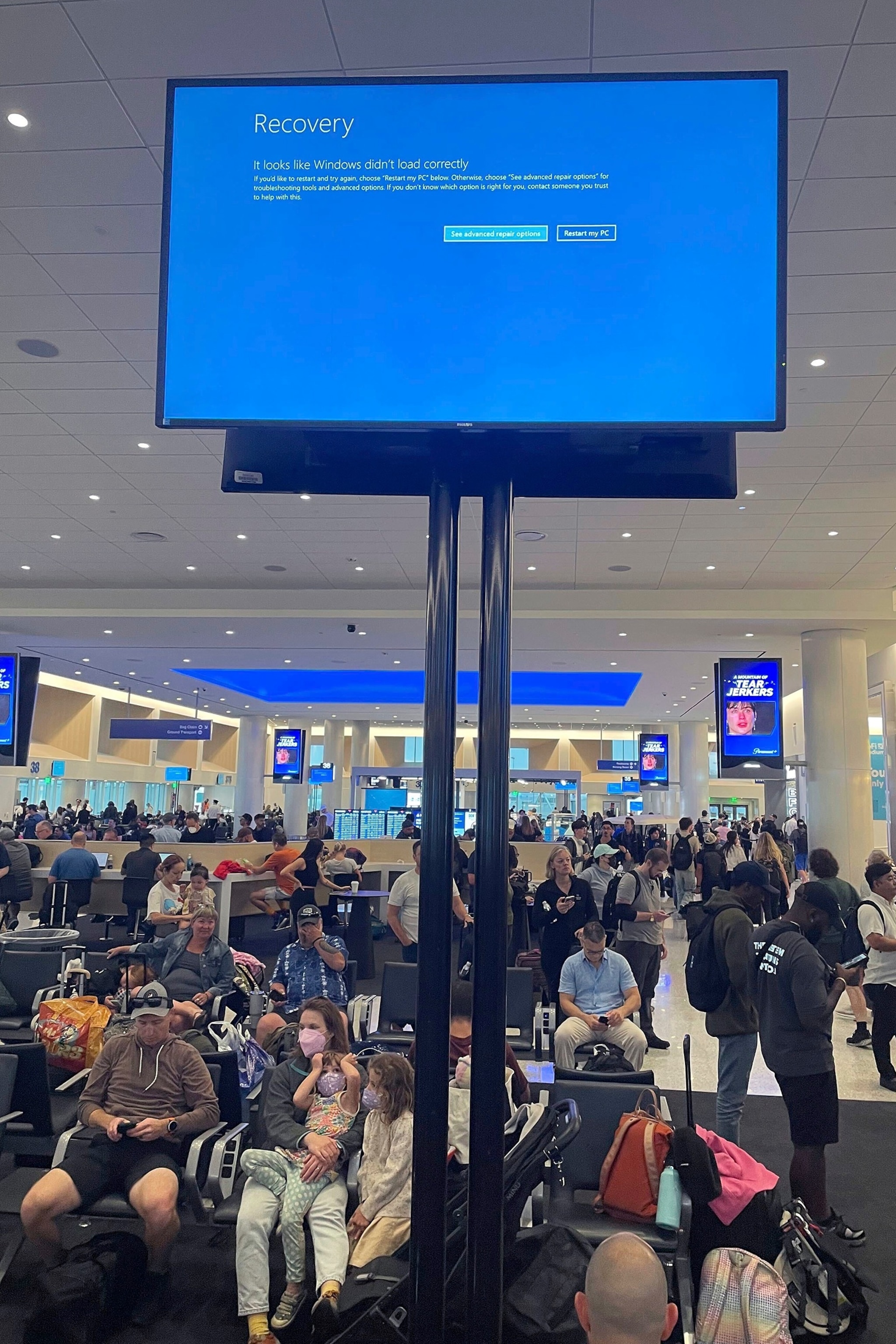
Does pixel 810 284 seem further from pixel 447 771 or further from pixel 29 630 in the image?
pixel 29 630

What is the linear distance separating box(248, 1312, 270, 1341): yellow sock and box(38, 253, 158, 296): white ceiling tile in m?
5.07

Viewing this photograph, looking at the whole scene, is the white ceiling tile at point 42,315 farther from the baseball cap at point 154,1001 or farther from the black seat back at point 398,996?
the black seat back at point 398,996

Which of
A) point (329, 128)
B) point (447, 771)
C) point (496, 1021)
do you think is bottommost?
point (496, 1021)

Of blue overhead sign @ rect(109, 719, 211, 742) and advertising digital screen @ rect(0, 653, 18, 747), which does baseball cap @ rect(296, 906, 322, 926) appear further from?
blue overhead sign @ rect(109, 719, 211, 742)

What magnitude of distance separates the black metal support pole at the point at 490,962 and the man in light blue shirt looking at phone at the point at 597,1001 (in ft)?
13.7

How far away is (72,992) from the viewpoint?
660 centimetres

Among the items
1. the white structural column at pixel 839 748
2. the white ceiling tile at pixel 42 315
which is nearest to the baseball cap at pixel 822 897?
the white ceiling tile at pixel 42 315

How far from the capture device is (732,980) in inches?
187

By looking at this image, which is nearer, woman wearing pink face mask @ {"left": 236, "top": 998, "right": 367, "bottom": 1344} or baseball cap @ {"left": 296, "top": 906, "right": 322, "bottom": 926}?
woman wearing pink face mask @ {"left": 236, "top": 998, "right": 367, "bottom": 1344}


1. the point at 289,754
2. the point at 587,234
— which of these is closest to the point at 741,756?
the point at 587,234

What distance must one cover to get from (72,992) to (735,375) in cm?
639

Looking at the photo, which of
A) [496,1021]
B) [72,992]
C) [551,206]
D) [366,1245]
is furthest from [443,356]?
[72,992]

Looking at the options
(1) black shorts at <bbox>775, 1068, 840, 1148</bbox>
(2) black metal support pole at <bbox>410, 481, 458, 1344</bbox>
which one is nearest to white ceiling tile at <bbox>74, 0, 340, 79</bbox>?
(2) black metal support pole at <bbox>410, 481, 458, 1344</bbox>

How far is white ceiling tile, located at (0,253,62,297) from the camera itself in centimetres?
529
